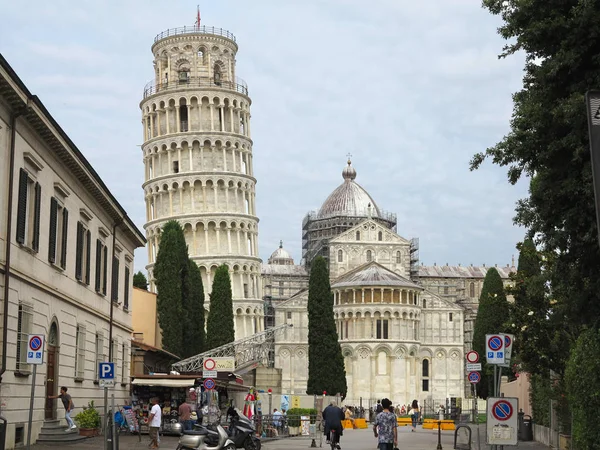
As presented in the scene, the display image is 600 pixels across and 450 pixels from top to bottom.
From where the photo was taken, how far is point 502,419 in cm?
1889

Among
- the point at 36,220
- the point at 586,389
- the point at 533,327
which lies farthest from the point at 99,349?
the point at 586,389

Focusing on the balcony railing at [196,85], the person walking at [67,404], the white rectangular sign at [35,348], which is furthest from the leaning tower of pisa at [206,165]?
the white rectangular sign at [35,348]

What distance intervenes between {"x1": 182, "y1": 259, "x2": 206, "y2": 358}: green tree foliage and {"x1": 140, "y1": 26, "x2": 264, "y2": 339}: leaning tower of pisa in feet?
86.5

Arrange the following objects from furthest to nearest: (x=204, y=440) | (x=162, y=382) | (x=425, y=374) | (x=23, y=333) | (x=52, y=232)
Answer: (x=425, y=374), (x=162, y=382), (x=52, y=232), (x=23, y=333), (x=204, y=440)

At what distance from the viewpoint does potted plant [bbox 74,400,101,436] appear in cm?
3180

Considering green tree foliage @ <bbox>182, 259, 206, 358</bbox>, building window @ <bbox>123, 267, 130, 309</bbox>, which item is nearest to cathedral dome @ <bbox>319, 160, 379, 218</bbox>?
green tree foliage @ <bbox>182, 259, 206, 358</bbox>

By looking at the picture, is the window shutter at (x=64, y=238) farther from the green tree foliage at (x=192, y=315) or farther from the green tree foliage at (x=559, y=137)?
the green tree foliage at (x=192, y=315)

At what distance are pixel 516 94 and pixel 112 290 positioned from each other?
76.5 feet

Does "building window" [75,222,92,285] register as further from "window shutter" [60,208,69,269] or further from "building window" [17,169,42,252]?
"building window" [17,169,42,252]

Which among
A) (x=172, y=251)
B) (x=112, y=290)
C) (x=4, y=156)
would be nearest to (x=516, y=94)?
(x=4, y=156)

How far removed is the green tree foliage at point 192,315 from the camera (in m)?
71.2

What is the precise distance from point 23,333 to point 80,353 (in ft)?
27.2

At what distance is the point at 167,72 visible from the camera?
10831 cm

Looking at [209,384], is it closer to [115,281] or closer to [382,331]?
[115,281]
